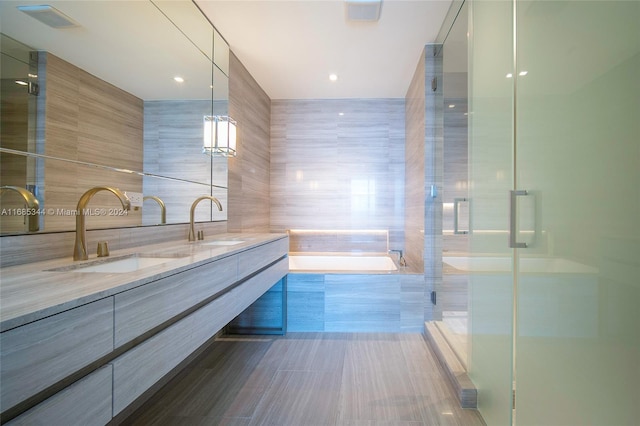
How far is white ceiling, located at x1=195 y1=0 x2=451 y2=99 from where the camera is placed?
7.29 feet

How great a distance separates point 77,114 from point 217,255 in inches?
34.5

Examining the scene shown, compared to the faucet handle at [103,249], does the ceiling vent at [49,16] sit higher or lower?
higher

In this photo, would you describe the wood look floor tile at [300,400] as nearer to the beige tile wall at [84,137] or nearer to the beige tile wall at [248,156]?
the beige tile wall at [84,137]

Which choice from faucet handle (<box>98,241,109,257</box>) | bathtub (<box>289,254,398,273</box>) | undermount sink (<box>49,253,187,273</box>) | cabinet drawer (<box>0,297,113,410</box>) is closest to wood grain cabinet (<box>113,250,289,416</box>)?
cabinet drawer (<box>0,297,113,410</box>)

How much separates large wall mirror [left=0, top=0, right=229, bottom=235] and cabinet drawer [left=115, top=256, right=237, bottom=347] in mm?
610

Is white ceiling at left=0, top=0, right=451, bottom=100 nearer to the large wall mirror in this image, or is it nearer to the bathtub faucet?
the large wall mirror

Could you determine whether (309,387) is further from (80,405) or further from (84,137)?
(84,137)

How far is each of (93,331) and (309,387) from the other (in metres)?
1.52

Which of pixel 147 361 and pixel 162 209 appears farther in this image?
pixel 162 209

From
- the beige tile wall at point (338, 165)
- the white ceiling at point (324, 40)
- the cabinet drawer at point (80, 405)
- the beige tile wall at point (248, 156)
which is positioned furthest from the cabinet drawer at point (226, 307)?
the white ceiling at point (324, 40)

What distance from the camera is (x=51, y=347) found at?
0.68 meters

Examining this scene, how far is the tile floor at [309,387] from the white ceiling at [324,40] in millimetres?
2538

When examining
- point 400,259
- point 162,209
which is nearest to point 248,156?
point 162,209

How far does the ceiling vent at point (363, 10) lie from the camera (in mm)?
2119
